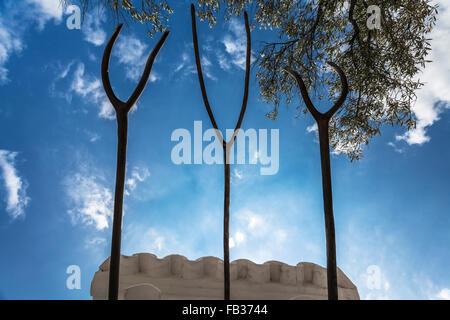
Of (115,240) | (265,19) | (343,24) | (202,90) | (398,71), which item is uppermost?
(265,19)

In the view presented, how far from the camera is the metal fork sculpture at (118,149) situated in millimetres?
1237

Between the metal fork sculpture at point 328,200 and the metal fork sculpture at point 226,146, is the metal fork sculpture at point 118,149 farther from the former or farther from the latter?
the metal fork sculpture at point 328,200

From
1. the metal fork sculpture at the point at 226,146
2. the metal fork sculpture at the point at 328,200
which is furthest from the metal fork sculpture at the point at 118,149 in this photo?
the metal fork sculpture at the point at 328,200

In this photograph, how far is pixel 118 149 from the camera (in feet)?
4.46

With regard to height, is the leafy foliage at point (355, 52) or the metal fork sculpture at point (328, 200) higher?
the leafy foliage at point (355, 52)

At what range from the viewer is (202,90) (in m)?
2.16

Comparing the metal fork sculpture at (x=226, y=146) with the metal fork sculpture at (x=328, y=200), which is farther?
the metal fork sculpture at (x=226, y=146)

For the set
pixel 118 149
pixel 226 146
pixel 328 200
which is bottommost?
pixel 328 200

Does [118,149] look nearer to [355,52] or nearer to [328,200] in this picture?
[328,200]

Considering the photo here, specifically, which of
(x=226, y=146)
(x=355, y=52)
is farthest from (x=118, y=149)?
(x=355, y=52)
